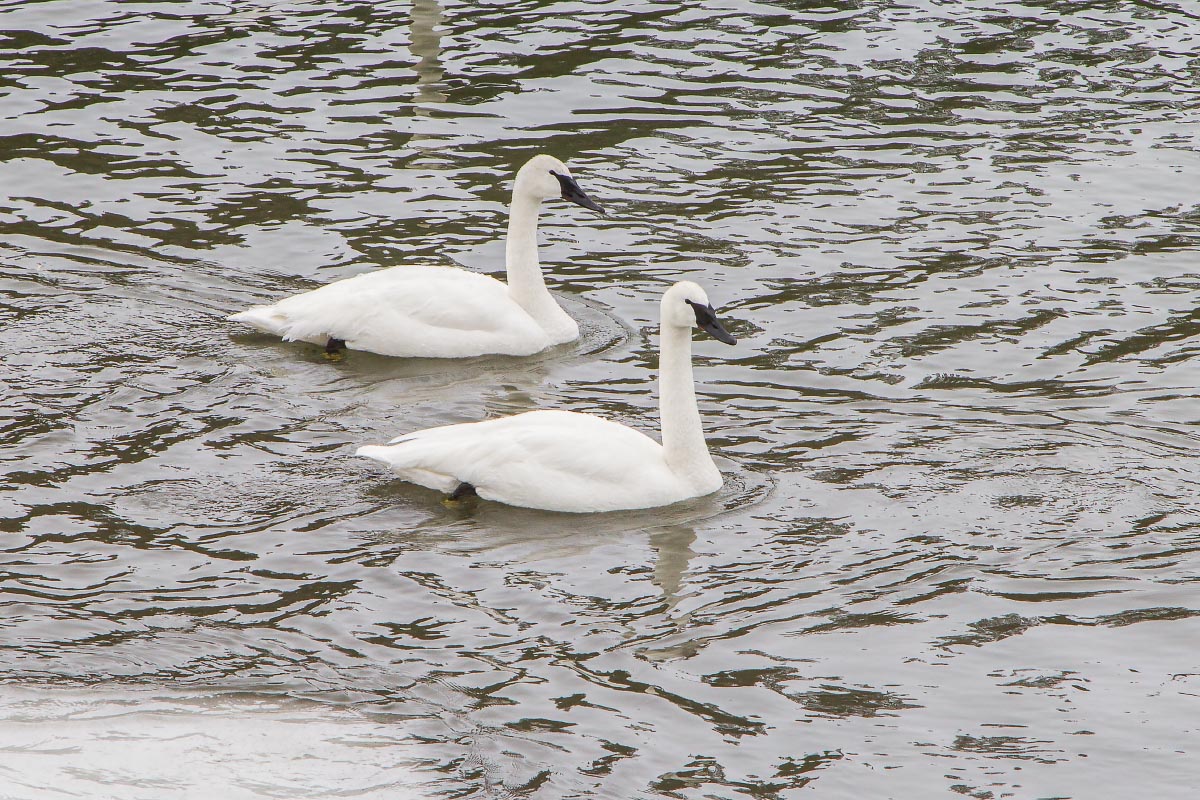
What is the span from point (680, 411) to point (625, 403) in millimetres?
1621

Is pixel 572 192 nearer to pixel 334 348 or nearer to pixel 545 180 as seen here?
pixel 545 180

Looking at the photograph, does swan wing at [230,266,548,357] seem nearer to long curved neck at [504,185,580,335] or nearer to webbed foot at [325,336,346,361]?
webbed foot at [325,336,346,361]

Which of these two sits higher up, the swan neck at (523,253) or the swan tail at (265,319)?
the swan neck at (523,253)

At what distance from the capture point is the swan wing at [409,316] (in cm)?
1221

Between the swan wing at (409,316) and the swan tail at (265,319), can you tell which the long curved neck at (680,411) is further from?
the swan tail at (265,319)

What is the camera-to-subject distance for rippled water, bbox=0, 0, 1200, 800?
7.50 metres

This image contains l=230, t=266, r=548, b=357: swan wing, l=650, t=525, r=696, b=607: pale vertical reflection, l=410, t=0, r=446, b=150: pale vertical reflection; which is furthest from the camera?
l=410, t=0, r=446, b=150: pale vertical reflection

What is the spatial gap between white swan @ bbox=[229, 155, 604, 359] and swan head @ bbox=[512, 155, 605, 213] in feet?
0.34

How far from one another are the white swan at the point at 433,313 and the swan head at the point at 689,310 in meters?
2.67

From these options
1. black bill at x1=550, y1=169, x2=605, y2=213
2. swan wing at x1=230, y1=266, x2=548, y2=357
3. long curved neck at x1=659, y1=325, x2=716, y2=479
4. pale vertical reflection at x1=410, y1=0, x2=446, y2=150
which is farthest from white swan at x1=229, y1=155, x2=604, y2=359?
pale vertical reflection at x1=410, y1=0, x2=446, y2=150

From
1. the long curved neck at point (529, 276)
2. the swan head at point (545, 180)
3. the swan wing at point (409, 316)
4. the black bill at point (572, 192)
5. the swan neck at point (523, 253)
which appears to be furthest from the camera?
the black bill at point (572, 192)

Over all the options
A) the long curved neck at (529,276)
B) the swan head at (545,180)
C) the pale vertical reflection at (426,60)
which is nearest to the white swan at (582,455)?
the long curved neck at (529,276)

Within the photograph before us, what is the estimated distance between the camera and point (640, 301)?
13.5m

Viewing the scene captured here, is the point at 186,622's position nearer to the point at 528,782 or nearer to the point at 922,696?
the point at 528,782
